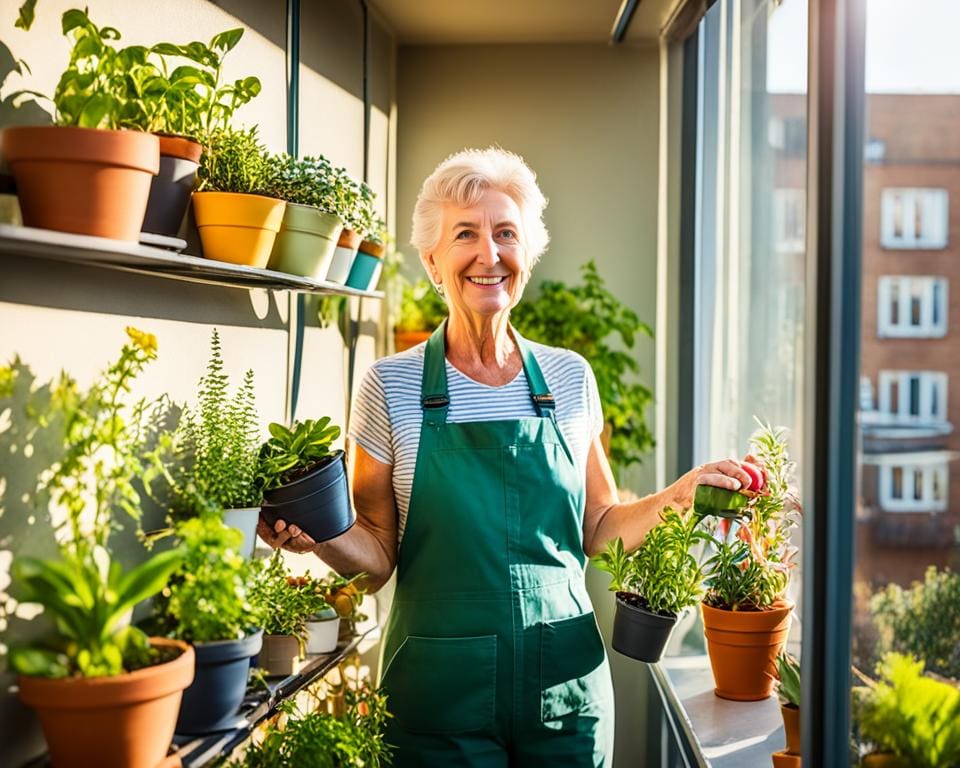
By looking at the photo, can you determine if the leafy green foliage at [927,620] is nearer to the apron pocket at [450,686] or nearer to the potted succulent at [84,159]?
the apron pocket at [450,686]

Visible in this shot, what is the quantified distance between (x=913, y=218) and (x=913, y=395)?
267 mm

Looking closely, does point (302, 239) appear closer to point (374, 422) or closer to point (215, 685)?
point (374, 422)

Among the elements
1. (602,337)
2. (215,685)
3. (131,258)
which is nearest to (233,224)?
(131,258)

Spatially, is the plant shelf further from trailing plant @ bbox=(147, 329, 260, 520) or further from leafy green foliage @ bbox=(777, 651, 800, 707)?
leafy green foliage @ bbox=(777, 651, 800, 707)

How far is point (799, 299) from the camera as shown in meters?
2.22

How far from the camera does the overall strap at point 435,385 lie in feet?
7.09

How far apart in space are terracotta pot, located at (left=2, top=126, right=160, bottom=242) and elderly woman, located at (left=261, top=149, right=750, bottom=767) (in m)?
0.84

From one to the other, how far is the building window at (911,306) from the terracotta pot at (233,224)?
3.33ft

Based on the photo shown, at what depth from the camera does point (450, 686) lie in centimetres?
203

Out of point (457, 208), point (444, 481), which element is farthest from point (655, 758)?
point (457, 208)

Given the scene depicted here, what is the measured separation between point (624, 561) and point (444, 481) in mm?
411

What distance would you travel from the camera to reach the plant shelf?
1.17 meters

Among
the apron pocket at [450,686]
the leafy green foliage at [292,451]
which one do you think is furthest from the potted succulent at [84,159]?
the apron pocket at [450,686]

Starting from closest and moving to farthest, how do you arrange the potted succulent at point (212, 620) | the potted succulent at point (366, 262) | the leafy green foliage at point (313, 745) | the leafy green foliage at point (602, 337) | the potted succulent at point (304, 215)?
1. the potted succulent at point (212, 620)
2. the leafy green foliage at point (313, 745)
3. the potted succulent at point (304, 215)
4. the potted succulent at point (366, 262)
5. the leafy green foliage at point (602, 337)
